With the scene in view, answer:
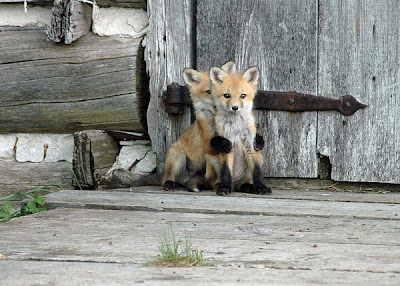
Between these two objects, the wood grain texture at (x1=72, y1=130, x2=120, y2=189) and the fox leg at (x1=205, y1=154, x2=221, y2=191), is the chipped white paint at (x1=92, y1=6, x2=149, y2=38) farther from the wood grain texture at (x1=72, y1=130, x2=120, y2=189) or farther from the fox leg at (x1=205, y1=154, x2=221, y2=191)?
the fox leg at (x1=205, y1=154, x2=221, y2=191)

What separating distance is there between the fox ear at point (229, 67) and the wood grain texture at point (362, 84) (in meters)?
0.69

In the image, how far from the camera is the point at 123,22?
4746mm

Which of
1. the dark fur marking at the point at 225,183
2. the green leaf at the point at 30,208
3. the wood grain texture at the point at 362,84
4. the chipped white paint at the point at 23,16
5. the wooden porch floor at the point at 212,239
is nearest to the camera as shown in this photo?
the wooden porch floor at the point at 212,239

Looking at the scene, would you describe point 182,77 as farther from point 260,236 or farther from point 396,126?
point 260,236

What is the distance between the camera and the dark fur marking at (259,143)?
4.59 metres

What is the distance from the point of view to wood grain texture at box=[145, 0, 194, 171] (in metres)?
4.72

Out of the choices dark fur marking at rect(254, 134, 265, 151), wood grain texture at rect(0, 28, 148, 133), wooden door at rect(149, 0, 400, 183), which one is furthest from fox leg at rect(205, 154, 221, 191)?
wood grain texture at rect(0, 28, 148, 133)

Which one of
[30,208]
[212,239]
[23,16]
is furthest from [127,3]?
[212,239]

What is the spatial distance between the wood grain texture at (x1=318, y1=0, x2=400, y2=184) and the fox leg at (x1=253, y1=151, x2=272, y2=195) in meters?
0.53

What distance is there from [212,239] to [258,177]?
6.15 ft

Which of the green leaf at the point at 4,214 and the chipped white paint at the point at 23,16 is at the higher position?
the chipped white paint at the point at 23,16

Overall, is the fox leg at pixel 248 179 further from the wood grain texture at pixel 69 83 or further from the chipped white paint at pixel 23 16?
the chipped white paint at pixel 23 16

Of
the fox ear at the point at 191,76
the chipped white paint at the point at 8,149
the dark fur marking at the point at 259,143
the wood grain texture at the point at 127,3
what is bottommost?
the chipped white paint at the point at 8,149

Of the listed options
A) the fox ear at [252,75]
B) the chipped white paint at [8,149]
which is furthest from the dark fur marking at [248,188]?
the chipped white paint at [8,149]
